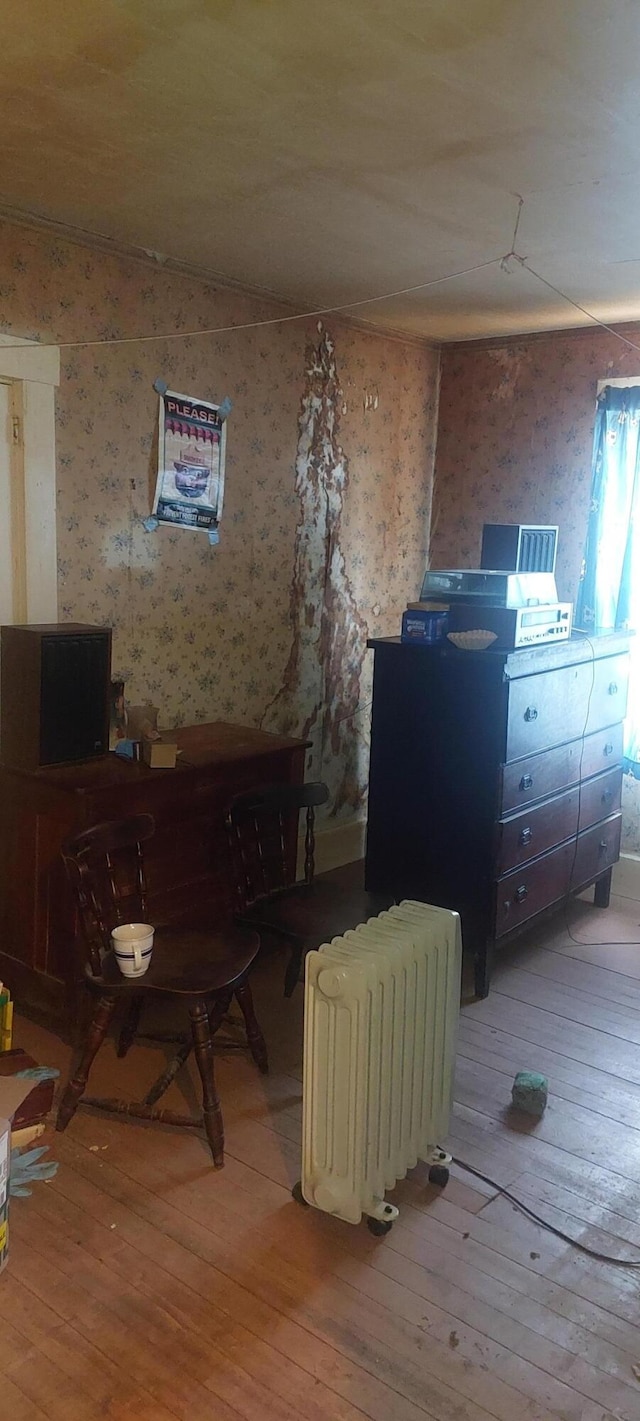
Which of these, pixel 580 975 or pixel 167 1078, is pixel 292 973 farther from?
pixel 580 975

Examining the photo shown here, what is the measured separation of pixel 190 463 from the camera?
3.28m

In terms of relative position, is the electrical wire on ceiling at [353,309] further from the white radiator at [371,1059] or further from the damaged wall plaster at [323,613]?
the white radiator at [371,1059]

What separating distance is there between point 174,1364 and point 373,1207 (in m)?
0.50

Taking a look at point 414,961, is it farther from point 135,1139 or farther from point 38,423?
point 38,423

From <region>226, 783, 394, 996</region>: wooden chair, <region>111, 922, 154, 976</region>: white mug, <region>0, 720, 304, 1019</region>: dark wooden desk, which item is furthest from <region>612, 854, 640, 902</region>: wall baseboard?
<region>111, 922, 154, 976</region>: white mug

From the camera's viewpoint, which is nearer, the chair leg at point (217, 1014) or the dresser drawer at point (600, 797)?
the chair leg at point (217, 1014)

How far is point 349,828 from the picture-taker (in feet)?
14.1

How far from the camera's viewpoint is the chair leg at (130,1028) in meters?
2.66

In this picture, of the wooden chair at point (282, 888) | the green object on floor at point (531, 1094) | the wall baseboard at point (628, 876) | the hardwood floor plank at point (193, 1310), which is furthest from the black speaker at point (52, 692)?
the wall baseboard at point (628, 876)

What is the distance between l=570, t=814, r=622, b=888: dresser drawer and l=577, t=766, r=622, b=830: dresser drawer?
0.04 meters

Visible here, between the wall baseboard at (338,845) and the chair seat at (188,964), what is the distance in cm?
152

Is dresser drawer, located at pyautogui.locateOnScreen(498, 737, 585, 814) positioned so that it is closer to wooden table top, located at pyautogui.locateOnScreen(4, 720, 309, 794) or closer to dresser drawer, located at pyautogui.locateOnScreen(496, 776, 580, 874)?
dresser drawer, located at pyautogui.locateOnScreen(496, 776, 580, 874)

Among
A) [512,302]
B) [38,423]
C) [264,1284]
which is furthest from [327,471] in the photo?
[264,1284]

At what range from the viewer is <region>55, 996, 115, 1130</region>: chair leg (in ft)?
7.54
